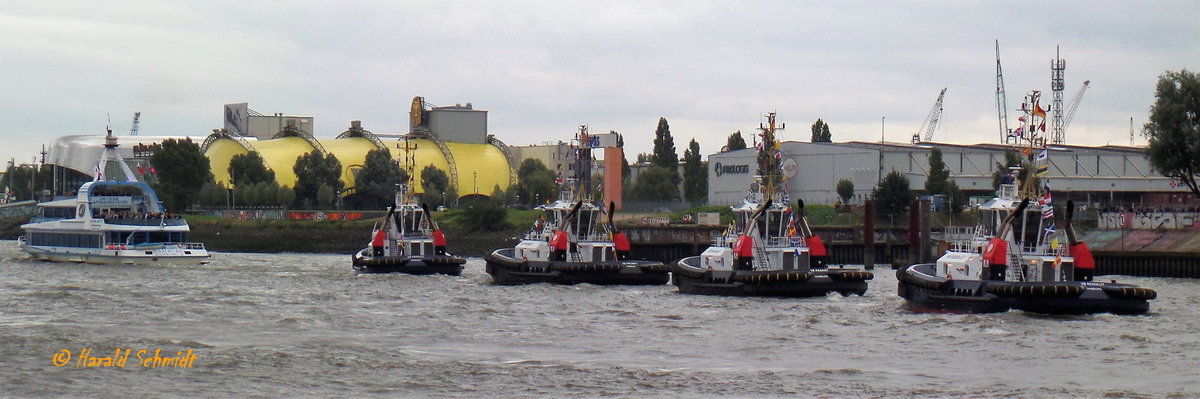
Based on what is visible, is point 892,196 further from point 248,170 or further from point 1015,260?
point 248,170

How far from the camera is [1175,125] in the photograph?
9388cm

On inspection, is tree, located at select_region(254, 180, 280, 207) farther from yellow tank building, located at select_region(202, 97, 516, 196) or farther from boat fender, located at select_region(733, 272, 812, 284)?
boat fender, located at select_region(733, 272, 812, 284)

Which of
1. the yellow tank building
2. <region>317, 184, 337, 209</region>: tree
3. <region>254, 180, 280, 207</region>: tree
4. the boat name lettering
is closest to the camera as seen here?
the boat name lettering

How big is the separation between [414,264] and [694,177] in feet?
285

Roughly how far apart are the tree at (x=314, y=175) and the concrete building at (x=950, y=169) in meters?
47.7

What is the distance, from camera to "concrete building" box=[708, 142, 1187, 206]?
5064 inches

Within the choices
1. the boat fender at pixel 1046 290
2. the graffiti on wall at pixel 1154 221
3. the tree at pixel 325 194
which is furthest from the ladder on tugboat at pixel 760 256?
the tree at pixel 325 194

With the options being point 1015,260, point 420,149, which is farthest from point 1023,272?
point 420,149

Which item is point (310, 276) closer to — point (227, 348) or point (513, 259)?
point (513, 259)

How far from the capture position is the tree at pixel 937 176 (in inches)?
4749

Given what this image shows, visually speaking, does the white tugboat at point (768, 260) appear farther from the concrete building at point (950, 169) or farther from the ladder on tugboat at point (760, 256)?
the concrete building at point (950, 169)

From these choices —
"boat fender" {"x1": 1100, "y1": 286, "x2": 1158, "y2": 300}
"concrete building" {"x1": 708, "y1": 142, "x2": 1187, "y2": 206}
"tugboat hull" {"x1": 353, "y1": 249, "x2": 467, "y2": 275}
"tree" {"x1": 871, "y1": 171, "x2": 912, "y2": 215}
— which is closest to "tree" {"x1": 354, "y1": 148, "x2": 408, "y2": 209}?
"concrete building" {"x1": 708, "y1": 142, "x2": 1187, "y2": 206}

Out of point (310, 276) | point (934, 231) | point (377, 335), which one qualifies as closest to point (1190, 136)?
point (934, 231)

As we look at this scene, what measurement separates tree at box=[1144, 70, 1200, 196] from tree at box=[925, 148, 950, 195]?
25.3 meters
